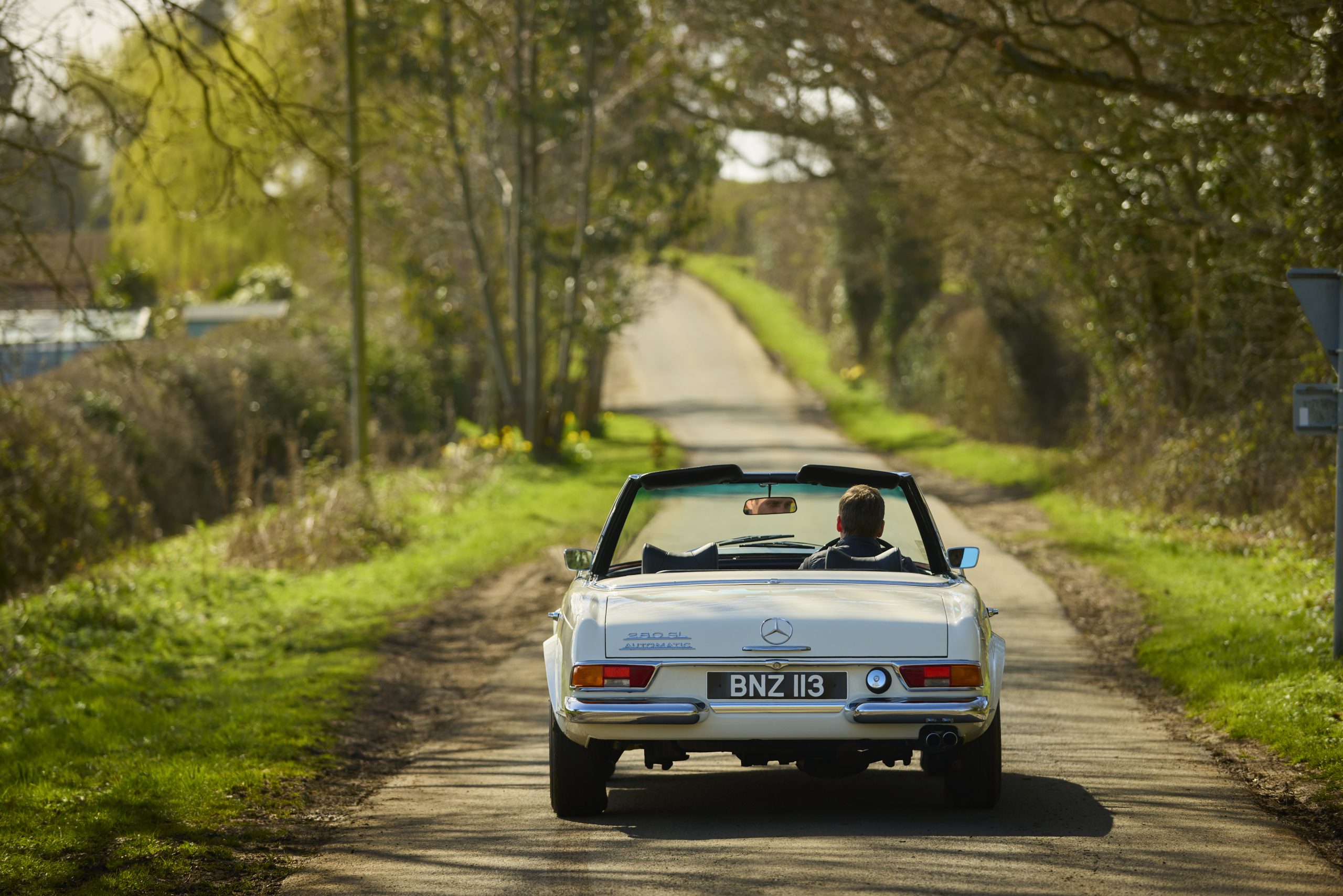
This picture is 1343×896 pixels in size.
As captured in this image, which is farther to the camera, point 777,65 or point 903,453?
point 903,453

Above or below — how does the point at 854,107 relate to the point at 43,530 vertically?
above

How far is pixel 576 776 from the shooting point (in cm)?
665

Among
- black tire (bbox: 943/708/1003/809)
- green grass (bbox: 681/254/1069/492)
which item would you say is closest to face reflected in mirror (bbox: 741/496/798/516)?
black tire (bbox: 943/708/1003/809)

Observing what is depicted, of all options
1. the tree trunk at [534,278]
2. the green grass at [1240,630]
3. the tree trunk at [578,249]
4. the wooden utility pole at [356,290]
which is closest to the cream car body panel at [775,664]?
the green grass at [1240,630]

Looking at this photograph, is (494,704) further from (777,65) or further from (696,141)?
(696,141)

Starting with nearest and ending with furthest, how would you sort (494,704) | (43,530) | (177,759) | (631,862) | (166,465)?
(631,862) → (177,759) → (494,704) → (43,530) → (166,465)

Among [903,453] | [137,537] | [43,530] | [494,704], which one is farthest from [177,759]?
[903,453]

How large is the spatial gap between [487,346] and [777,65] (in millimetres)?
10508

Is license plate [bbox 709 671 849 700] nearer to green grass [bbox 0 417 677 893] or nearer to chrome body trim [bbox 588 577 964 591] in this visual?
chrome body trim [bbox 588 577 964 591]

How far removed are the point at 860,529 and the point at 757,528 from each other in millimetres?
699

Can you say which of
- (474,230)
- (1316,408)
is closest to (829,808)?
(1316,408)

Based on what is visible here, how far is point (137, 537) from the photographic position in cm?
2005

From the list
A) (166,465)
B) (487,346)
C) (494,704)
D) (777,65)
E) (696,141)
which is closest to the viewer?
(494,704)

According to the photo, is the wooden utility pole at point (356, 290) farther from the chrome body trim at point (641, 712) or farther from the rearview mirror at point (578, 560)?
the chrome body trim at point (641, 712)
